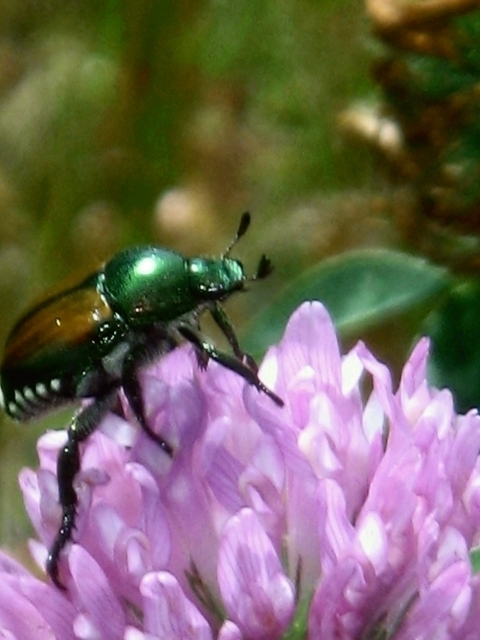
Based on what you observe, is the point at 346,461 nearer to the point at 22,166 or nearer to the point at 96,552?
the point at 96,552

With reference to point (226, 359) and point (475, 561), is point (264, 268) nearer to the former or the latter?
point (226, 359)

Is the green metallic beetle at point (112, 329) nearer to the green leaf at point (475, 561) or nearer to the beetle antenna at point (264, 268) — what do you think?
the beetle antenna at point (264, 268)

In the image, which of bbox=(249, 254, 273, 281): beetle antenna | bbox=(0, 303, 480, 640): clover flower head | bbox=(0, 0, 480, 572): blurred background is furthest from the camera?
bbox=(0, 0, 480, 572): blurred background

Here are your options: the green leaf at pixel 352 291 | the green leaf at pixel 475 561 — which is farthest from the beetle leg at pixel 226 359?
the green leaf at pixel 352 291

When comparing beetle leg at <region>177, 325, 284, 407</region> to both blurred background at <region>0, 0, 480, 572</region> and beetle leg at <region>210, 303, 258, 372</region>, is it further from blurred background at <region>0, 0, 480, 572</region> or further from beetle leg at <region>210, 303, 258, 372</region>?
blurred background at <region>0, 0, 480, 572</region>

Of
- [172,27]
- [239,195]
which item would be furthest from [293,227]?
[172,27]

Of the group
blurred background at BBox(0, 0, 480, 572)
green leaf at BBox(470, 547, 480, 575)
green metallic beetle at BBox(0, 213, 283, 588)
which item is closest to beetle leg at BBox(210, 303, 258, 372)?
green metallic beetle at BBox(0, 213, 283, 588)

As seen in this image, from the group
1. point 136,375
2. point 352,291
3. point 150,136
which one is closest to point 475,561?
point 136,375
